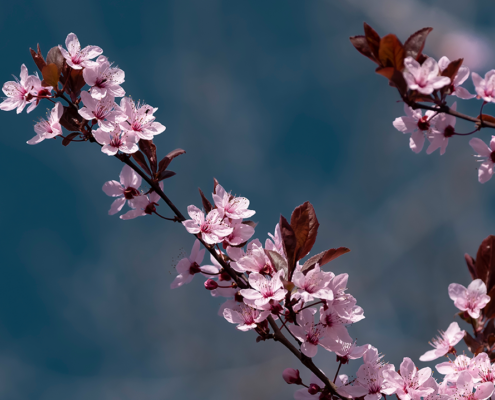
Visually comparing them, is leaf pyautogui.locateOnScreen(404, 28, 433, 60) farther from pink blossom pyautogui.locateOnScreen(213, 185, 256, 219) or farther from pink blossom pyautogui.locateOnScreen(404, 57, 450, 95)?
pink blossom pyautogui.locateOnScreen(213, 185, 256, 219)

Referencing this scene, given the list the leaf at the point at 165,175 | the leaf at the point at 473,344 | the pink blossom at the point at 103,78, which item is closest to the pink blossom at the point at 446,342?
the leaf at the point at 473,344

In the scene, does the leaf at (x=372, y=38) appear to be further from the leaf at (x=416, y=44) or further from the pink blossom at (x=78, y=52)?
the pink blossom at (x=78, y=52)

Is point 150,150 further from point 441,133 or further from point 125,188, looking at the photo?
A: point 441,133

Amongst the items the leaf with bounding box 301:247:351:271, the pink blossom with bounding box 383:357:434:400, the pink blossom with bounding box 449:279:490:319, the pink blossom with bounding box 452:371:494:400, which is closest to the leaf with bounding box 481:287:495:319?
the pink blossom with bounding box 449:279:490:319

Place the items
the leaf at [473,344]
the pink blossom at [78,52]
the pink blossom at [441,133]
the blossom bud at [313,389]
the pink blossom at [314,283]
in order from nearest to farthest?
the pink blossom at [314,283], the blossom bud at [313,389], the leaf at [473,344], the pink blossom at [78,52], the pink blossom at [441,133]

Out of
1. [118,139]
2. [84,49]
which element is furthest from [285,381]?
[84,49]

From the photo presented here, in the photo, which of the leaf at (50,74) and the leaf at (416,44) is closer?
the leaf at (416,44)

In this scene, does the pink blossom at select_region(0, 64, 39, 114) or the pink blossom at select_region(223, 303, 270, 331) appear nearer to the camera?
the pink blossom at select_region(223, 303, 270, 331)
